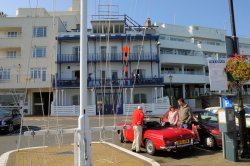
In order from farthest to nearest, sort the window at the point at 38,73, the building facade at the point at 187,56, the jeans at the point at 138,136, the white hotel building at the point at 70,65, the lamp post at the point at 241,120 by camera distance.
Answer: the building facade at the point at 187,56
the window at the point at 38,73
the white hotel building at the point at 70,65
the jeans at the point at 138,136
the lamp post at the point at 241,120

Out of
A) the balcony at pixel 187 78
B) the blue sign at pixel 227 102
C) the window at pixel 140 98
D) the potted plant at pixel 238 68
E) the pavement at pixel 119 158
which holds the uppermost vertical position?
the balcony at pixel 187 78

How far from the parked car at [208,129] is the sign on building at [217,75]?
2.03 meters

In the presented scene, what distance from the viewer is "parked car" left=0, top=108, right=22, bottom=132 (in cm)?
1590

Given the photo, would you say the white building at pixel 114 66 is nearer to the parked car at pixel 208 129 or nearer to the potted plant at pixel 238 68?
the parked car at pixel 208 129

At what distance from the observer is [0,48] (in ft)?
125

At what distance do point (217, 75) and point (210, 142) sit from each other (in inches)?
108

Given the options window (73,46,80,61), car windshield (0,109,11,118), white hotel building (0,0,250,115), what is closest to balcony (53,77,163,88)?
white hotel building (0,0,250,115)

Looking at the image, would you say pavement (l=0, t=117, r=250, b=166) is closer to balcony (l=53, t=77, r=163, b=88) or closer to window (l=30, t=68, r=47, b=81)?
balcony (l=53, t=77, r=163, b=88)

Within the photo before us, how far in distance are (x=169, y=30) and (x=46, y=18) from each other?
22.0 m

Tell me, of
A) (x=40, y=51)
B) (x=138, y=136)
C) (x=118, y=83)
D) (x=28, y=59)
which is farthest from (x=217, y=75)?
(x=40, y=51)

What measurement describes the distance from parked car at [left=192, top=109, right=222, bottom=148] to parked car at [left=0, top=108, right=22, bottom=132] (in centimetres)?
1140

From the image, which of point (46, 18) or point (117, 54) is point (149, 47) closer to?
point (117, 54)

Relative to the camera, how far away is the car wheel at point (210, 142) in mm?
9492

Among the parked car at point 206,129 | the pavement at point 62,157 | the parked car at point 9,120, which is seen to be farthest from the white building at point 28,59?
the parked car at point 206,129
